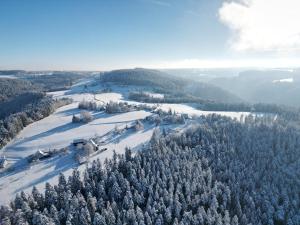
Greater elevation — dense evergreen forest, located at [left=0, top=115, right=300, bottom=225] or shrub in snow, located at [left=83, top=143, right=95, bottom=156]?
shrub in snow, located at [left=83, top=143, right=95, bottom=156]

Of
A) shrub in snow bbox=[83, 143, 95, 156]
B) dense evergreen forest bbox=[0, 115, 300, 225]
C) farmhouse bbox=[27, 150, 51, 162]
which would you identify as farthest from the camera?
shrub in snow bbox=[83, 143, 95, 156]

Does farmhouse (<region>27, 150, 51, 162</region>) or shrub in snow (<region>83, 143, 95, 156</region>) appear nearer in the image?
farmhouse (<region>27, 150, 51, 162</region>)

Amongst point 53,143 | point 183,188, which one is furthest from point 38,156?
point 183,188

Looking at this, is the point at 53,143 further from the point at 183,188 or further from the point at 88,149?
the point at 183,188

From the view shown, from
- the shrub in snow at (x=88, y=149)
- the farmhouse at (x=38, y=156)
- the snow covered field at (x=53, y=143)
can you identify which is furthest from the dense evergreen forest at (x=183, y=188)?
the farmhouse at (x=38, y=156)

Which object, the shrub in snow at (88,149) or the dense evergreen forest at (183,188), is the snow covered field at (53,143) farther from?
the dense evergreen forest at (183,188)

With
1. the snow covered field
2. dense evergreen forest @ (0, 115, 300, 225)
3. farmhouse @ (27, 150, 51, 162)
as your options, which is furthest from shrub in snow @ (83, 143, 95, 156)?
dense evergreen forest @ (0, 115, 300, 225)

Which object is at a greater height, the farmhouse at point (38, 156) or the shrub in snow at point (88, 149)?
the shrub in snow at point (88, 149)

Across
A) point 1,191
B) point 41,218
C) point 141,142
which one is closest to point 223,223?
point 41,218

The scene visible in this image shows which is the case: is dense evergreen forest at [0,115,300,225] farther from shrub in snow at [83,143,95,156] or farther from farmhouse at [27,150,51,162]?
farmhouse at [27,150,51,162]
